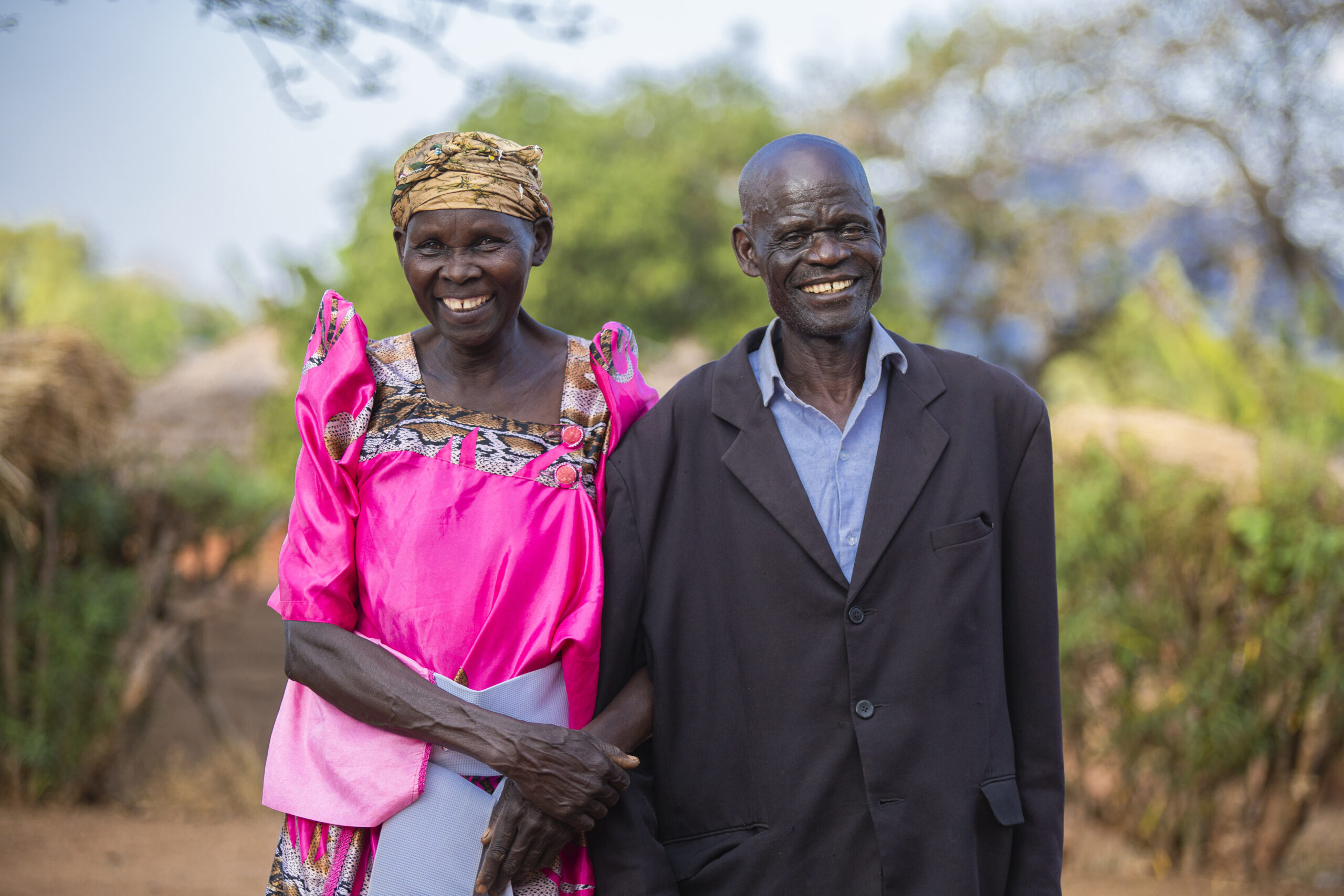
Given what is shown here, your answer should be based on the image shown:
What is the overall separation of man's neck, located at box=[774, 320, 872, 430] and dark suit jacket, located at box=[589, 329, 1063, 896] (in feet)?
0.28

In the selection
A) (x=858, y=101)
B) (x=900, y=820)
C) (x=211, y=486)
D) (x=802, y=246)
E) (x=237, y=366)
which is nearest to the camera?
(x=900, y=820)

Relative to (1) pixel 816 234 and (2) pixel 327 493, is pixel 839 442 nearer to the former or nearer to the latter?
(1) pixel 816 234

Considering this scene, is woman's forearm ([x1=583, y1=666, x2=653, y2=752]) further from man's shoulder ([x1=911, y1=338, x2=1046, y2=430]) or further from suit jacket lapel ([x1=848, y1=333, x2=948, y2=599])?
man's shoulder ([x1=911, y1=338, x2=1046, y2=430])

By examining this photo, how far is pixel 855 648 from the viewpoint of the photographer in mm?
2193

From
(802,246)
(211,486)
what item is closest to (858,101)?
(211,486)

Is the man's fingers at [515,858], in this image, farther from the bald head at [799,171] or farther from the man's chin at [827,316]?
the bald head at [799,171]

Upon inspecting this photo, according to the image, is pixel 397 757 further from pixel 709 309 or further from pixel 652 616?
pixel 709 309

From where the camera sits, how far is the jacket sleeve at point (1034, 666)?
7.40ft

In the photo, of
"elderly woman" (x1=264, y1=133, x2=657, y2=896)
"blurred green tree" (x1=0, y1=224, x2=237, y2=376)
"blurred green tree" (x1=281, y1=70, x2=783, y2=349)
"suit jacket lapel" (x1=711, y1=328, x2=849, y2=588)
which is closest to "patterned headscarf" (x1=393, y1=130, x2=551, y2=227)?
"elderly woman" (x1=264, y1=133, x2=657, y2=896)

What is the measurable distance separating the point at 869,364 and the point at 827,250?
10.5 inches

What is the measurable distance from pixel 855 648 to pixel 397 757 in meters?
0.88

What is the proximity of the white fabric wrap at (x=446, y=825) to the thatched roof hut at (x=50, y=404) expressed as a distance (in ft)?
14.9

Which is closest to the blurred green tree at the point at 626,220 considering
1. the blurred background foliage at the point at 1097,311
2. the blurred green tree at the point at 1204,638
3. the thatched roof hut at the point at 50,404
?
the blurred background foliage at the point at 1097,311

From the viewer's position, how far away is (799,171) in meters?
2.29
